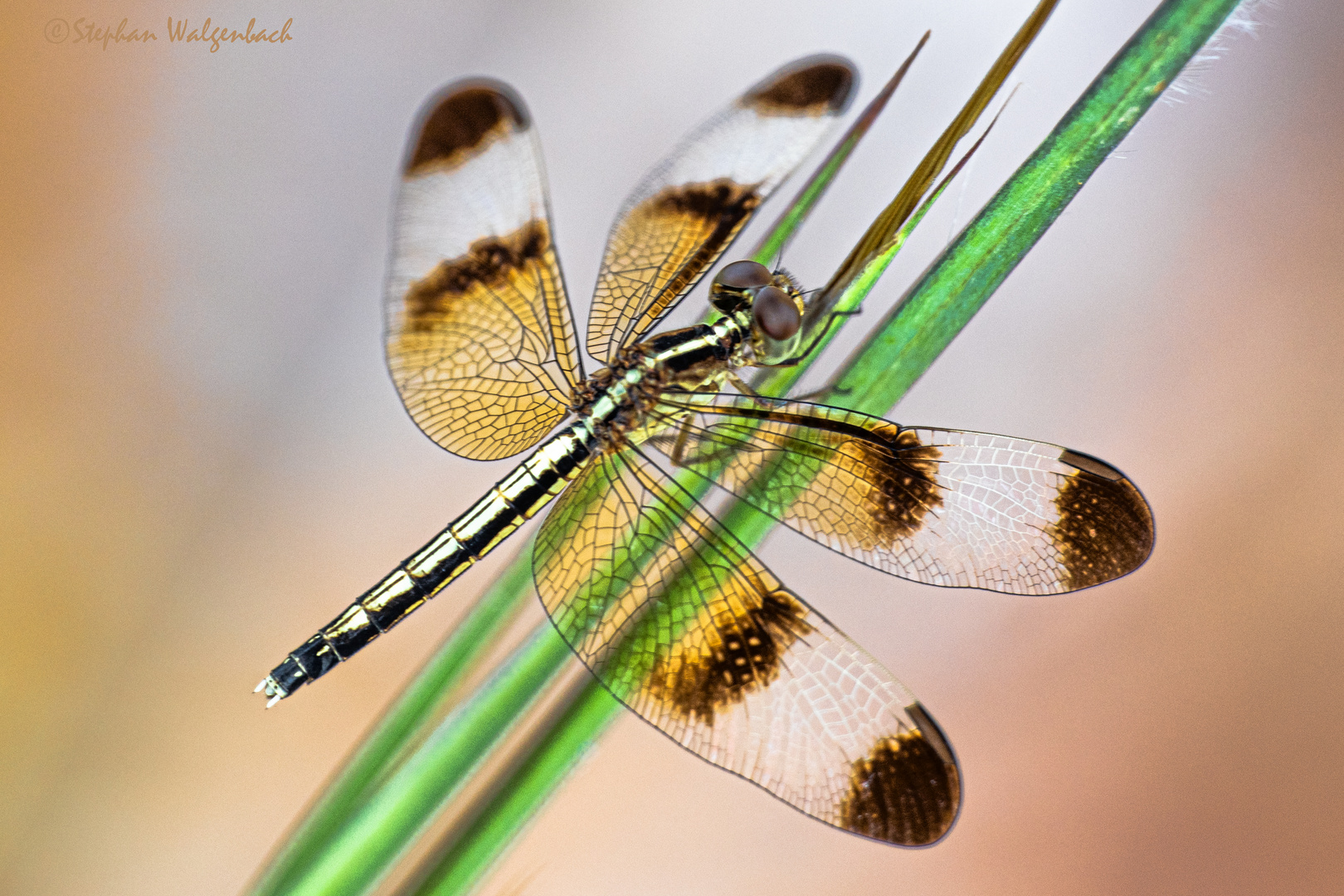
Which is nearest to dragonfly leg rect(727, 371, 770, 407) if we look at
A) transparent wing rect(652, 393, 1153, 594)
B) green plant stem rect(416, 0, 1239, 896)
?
transparent wing rect(652, 393, 1153, 594)

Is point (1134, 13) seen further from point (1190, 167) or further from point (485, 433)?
point (485, 433)

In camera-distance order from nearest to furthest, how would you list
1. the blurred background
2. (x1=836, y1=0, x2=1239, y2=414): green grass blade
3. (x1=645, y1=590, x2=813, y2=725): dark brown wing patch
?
(x1=836, y1=0, x2=1239, y2=414): green grass blade
(x1=645, y1=590, x2=813, y2=725): dark brown wing patch
the blurred background

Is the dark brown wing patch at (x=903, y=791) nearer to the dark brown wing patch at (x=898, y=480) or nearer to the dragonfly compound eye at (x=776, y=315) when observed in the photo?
the dark brown wing patch at (x=898, y=480)

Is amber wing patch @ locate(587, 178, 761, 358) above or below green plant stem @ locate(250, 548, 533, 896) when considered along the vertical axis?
above

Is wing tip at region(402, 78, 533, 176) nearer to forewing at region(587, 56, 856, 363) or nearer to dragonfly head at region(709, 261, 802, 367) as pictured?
forewing at region(587, 56, 856, 363)

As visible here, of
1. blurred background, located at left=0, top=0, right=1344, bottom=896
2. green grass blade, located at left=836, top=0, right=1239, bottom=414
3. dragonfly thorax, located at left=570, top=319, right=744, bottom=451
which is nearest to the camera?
green grass blade, located at left=836, top=0, right=1239, bottom=414

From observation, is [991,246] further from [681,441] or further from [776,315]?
[681,441]

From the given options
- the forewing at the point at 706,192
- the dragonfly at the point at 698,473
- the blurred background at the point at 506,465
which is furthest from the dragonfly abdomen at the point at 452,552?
the blurred background at the point at 506,465
